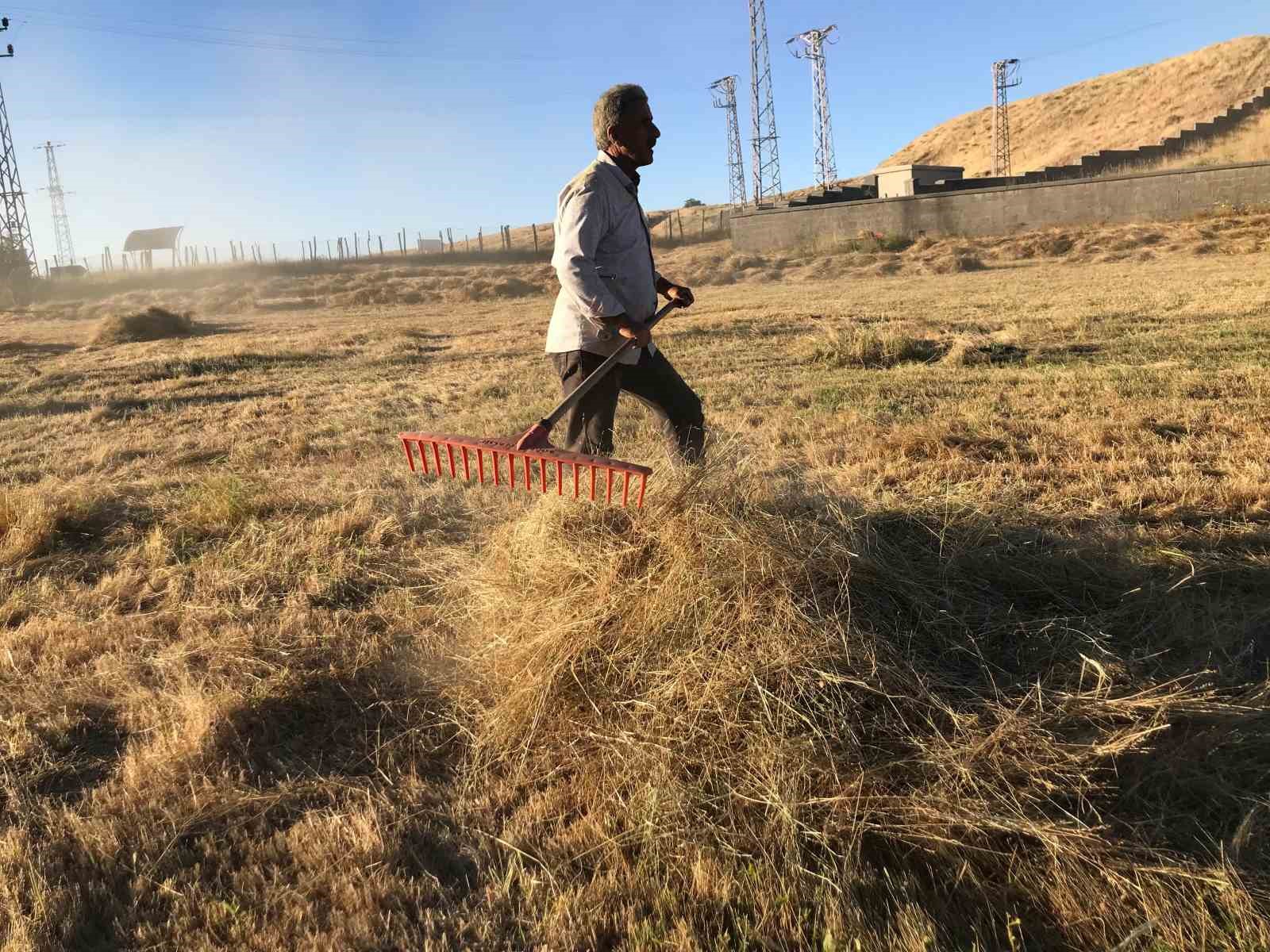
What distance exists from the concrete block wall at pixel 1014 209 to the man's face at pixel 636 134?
2898cm

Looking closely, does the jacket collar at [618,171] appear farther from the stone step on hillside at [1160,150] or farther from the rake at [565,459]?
the stone step on hillside at [1160,150]

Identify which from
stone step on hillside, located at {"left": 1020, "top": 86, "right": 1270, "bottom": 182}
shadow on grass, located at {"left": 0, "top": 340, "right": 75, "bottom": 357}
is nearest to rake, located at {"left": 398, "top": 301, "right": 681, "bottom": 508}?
shadow on grass, located at {"left": 0, "top": 340, "right": 75, "bottom": 357}

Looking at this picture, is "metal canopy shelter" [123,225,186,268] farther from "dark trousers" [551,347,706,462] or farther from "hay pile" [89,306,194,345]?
"dark trousers" [551,347,706,462]

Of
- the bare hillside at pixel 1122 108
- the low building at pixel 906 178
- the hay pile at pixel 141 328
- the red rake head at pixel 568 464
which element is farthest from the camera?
the bare hillside at pixel 1122 108

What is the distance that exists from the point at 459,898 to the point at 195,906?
0.61 m

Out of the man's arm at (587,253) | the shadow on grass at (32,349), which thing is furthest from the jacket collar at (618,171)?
the shadow on grass at (32,349)

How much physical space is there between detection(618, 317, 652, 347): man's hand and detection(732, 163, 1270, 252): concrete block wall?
2928cm

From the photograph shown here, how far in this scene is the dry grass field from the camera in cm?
188

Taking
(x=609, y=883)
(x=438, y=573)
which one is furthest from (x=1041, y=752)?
(x=438, y=573)

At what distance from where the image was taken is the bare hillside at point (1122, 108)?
4800 centimetres

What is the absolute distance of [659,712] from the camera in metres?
2.29

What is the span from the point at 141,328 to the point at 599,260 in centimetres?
1954

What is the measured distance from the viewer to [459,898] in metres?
1.96

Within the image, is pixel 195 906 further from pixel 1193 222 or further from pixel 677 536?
pixel 1193 222
